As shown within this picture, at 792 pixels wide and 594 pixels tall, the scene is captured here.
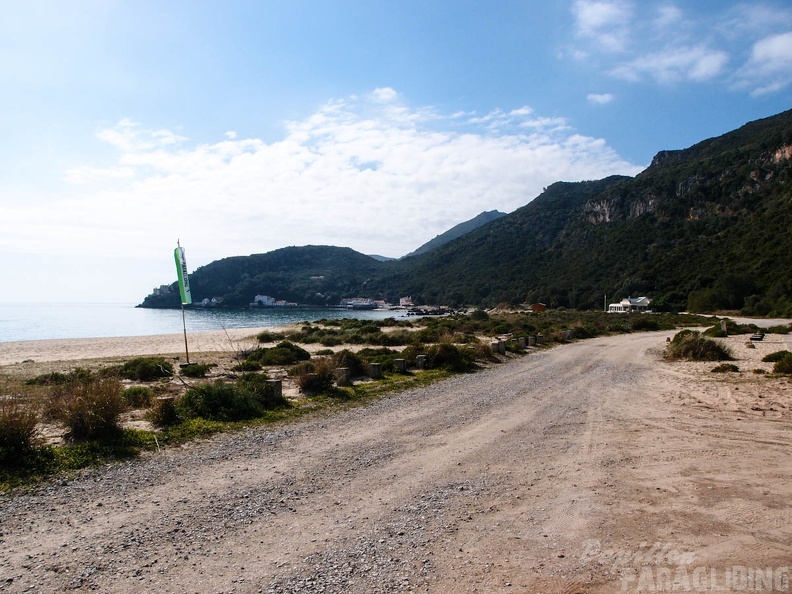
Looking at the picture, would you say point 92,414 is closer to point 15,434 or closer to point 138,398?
point 15,434

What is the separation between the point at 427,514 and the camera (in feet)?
15.4

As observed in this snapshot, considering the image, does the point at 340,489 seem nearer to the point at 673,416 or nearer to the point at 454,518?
the point at 454,518

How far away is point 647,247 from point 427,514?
263 feet

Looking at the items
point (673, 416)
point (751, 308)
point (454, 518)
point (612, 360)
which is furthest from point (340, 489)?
point (751, 308)

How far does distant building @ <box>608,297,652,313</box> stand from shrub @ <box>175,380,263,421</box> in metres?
57.3

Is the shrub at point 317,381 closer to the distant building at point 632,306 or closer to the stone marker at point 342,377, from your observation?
the stone marker at point 342,377

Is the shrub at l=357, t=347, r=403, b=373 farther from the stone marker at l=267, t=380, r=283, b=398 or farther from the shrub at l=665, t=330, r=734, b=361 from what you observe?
the shrub at l=665, t=330, r=734, b=361

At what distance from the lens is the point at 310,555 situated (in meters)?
3.88

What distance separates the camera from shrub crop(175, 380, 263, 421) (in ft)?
28.1

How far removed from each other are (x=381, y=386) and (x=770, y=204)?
65286 mm

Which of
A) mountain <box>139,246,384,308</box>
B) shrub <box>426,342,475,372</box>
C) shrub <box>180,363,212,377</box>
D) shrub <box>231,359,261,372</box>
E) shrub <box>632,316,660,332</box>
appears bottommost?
shrub <box>632,316,660,332</box>

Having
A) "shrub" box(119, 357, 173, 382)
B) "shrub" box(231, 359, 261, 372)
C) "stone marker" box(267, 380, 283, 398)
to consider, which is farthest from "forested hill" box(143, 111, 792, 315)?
"shrub" box(119, 357, 173, 382)

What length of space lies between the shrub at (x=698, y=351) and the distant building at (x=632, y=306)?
4138cm

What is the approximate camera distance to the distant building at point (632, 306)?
192ft
